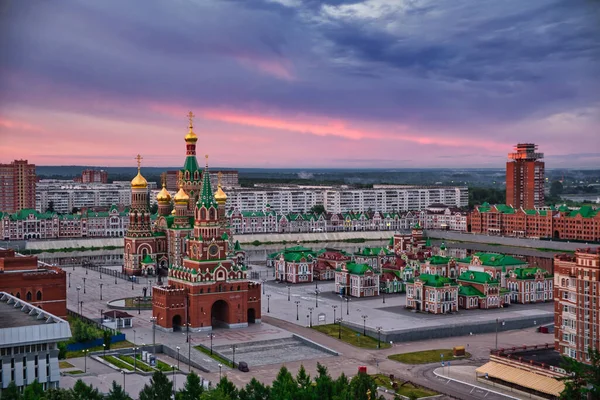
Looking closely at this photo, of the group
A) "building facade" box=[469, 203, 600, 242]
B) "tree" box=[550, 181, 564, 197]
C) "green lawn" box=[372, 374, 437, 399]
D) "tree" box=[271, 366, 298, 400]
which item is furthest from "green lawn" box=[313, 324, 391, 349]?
"tree" box=[550, 181, 564, 197]

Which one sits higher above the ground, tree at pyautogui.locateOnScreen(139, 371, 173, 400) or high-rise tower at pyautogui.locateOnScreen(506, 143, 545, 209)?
high-rise tower at pyautogui.locateOnScreen(506, 143, 545, 209)

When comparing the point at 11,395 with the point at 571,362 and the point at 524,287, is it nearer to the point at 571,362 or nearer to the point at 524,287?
the point at 571,362

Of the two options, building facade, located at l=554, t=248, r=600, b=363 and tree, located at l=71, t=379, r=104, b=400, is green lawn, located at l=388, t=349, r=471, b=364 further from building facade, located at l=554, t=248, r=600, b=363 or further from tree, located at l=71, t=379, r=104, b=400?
tree, located at l=71, t=379, r=104, b=400

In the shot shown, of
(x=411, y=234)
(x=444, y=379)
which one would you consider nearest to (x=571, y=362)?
(x=444, y=379)

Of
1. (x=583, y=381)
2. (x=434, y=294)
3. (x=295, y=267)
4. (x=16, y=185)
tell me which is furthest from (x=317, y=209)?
(x=583, y=381)

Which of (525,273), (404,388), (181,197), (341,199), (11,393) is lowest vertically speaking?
(404,388)

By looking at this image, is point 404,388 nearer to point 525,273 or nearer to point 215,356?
point 215,356

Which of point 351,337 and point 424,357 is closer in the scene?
point 424,357
